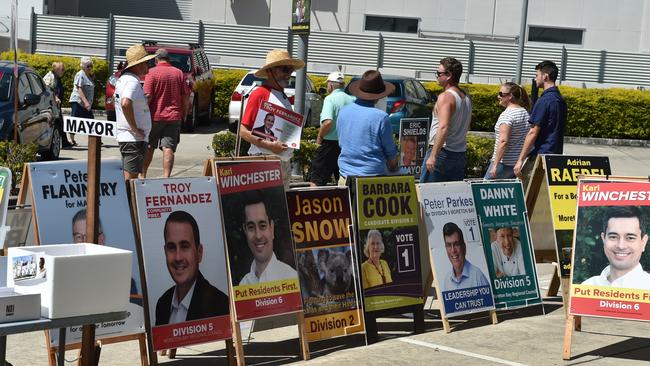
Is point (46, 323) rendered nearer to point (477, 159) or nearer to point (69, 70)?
point (477, 159)

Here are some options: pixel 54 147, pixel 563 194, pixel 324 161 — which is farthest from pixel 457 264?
pixel 54 147

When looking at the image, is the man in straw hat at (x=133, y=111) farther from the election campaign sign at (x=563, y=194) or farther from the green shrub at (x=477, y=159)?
the green shrub at (x=477, y=159)

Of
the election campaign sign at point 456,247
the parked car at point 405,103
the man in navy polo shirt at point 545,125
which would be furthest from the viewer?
the parked car at point 405,103

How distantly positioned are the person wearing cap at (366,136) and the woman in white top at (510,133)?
6.37 ft

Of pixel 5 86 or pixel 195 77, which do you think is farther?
pixel 195 77

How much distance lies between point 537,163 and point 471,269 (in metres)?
1.38

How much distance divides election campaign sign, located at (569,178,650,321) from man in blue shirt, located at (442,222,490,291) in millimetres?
1046

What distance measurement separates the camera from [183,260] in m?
7.33

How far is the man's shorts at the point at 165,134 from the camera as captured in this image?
12.9 meters

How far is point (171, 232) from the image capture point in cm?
728

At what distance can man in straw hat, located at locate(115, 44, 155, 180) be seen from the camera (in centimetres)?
1075

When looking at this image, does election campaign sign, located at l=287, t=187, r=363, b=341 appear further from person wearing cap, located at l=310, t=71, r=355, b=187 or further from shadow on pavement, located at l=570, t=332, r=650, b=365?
person wearing cap, located at l=310, t=71, r=355, b=187

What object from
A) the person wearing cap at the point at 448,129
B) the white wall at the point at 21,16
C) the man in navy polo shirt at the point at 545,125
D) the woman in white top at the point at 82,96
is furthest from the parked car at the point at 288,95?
the person wearing cap at the point at 448,129

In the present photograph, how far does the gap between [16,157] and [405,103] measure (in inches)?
425
